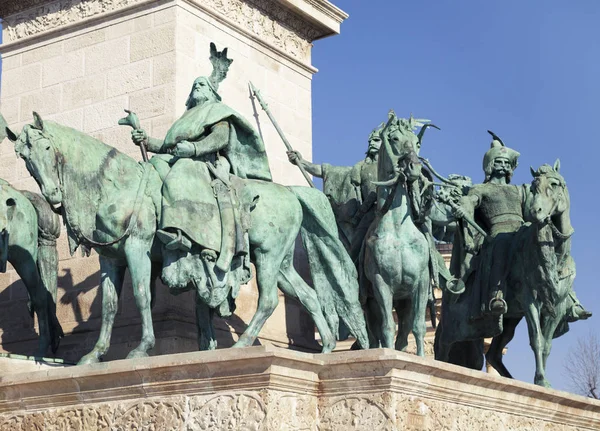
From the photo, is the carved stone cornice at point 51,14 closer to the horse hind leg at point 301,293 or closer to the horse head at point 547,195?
the horse hind leg at point 301,293

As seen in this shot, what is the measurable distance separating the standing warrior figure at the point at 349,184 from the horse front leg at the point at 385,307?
53.0 inches

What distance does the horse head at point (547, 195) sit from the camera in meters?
12.0

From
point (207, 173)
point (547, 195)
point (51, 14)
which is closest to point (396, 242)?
point (547, 195)

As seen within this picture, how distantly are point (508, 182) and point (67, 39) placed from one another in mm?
5437

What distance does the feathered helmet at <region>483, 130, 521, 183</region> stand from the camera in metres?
14.1

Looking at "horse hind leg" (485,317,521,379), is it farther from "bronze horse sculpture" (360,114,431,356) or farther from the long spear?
the long spear

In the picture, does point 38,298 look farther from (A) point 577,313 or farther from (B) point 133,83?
(A) point 577,313

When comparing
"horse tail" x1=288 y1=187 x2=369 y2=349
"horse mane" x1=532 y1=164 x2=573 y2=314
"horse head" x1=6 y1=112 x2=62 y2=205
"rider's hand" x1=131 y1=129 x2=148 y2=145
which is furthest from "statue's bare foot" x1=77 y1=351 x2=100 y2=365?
"horse mane" x1=532 y1=164 x2=573 y2=314

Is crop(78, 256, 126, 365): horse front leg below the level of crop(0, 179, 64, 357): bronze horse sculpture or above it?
below

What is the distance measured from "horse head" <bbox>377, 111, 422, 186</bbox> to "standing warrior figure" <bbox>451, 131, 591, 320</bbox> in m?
2.08

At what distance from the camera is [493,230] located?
45.0ft

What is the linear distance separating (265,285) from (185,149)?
1462 millimetres

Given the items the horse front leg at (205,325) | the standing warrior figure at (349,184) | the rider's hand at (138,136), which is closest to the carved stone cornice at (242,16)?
the standing warrior figure at (349,184)

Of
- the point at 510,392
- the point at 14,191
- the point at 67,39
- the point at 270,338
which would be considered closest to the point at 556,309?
the point at 510,392
